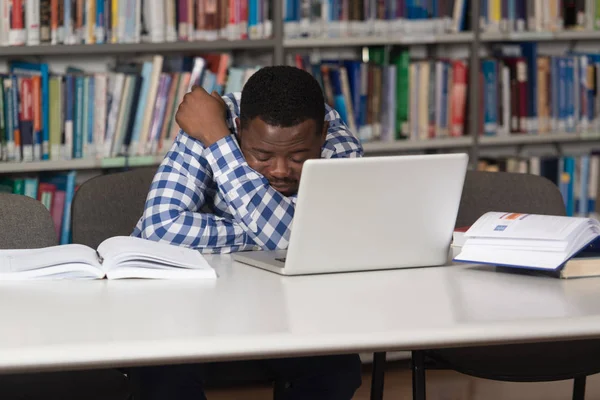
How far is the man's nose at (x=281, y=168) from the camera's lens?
1943mm

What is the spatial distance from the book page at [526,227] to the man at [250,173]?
349 mm

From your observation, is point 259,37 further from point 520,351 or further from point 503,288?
point 503,288

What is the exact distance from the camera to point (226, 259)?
1.82 metres

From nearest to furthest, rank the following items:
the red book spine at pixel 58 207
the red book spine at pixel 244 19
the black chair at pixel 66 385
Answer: the black chair at pixel 66 385
the red book spine at pixel 58 207
the red book spine at pixel 244 19

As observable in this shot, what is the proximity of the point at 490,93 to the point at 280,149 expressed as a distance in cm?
185

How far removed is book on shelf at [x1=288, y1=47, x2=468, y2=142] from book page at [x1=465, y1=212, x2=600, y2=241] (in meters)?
1.67

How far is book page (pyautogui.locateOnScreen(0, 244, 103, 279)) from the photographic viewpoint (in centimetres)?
158

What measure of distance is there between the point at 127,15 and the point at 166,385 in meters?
1.66

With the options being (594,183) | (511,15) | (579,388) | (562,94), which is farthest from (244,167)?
(594,183)

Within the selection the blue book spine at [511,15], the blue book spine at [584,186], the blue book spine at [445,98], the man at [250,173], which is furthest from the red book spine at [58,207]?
the blue book spine at [584,186]

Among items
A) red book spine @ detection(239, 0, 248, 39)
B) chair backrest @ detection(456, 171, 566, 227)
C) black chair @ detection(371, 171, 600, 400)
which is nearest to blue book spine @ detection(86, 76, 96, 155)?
red book spine @ detection(239, 0, 248, 39)

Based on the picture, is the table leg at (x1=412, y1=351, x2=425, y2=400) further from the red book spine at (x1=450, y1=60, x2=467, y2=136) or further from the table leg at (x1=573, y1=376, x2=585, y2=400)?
the red book spine at (x1=450, y1=60, x2=467, y2=136)

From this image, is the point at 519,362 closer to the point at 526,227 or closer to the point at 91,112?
the point at 526,227

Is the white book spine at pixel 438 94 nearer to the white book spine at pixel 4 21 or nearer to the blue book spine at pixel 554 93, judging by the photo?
the blue book spine at pixel 554 93
